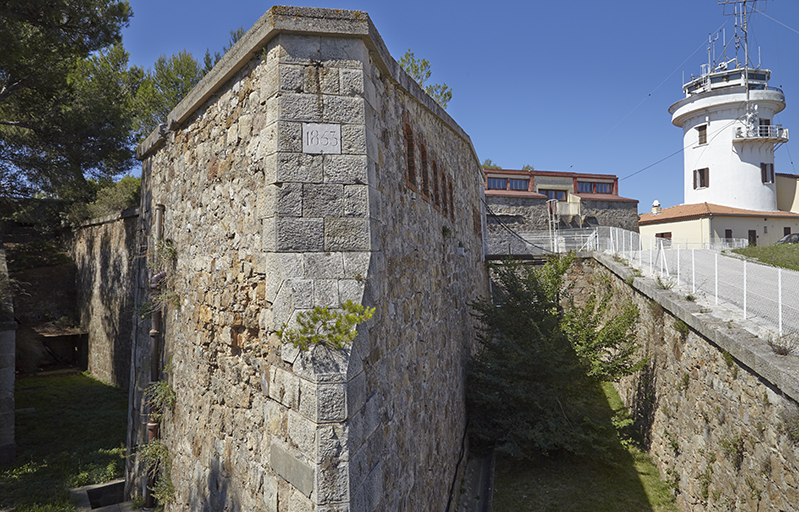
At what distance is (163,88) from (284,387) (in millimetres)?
19510

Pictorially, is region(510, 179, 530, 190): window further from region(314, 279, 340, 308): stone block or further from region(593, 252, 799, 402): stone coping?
region(314, 279, 340, 308): stone block

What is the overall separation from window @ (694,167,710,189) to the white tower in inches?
2.5

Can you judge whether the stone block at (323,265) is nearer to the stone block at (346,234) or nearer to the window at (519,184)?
the stone block at (346,234)

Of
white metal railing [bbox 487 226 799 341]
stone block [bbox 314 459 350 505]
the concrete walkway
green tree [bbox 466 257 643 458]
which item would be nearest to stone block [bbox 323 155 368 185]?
stone block [bbox 314 459 350 505]

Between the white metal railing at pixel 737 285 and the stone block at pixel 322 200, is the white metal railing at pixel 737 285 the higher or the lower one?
the lower one

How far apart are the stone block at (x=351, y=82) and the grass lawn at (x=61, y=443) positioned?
7.29 metres

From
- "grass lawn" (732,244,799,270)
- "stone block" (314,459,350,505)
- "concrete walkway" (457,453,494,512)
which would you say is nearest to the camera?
"stone block" (314,459,350,505)

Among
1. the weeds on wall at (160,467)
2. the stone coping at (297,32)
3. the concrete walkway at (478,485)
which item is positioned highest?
the stone coping at (297,32)

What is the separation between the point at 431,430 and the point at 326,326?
331cm

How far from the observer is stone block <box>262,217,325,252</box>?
3533 mm

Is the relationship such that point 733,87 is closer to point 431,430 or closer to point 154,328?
point 431,430

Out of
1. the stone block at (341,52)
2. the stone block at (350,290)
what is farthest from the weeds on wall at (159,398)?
the stone block at (341,52)

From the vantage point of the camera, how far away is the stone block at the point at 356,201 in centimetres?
364

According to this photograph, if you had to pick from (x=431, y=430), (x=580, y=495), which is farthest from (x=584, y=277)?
(x=431, y=430)
